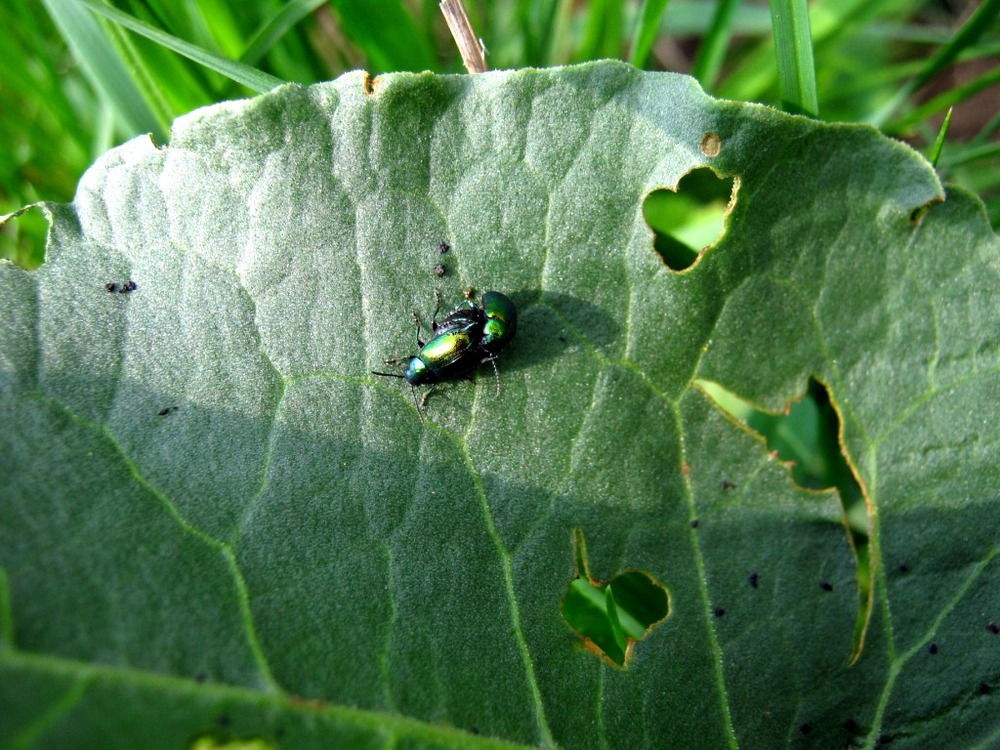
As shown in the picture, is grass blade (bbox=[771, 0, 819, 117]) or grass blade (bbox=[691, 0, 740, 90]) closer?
grass blade (bbox=[771, 0, 819, 117])

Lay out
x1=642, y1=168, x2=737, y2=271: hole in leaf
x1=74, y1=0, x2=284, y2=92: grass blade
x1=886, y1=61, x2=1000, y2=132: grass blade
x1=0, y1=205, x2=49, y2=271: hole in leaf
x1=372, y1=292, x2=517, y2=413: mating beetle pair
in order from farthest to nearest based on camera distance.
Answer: x1=642, y1=168, x2=737, y2=271: hole in leaf < x1=886, y1=61, x2=1000, y2=132: grass blade < x1=0, y1=205, x2=49, y2=271: hole in leaf < x1=74, y1=0, x2=284, y2=92: grass blade < x1=372, y1=292, x2=517, y2=413: mating beetle pair

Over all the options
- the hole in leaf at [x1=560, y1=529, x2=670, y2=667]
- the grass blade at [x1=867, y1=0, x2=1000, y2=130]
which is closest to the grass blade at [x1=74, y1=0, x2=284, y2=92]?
the hole in leaf at [x1=560, y1=529, x2=670, y2=667]

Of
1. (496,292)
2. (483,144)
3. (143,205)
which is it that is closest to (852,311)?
(496,292)

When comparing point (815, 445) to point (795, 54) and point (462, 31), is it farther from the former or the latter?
point (462, 31)

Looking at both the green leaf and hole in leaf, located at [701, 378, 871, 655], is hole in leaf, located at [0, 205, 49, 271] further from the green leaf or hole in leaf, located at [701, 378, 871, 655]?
hole in leaf, located at [701, 378, 871, 655]

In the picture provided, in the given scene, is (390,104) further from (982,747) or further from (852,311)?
(982,747)

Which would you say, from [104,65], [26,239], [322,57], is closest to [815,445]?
[322,57]

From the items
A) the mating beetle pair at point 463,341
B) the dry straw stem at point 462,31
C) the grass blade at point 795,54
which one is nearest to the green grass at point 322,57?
the grass blade at point 795,54

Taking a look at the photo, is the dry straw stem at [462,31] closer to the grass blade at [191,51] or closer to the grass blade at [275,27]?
the grass blade at [275,27]
